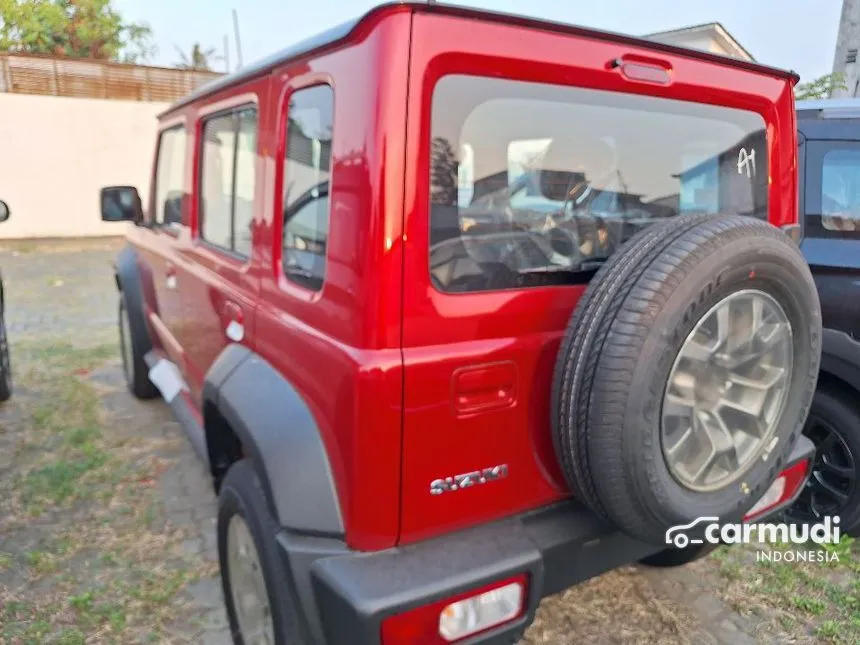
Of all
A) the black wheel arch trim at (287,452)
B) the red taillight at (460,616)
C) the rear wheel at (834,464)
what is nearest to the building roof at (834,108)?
the rear wheel at (834,464)

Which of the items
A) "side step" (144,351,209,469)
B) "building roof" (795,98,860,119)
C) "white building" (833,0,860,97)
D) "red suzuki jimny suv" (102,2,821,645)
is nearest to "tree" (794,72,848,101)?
"white building" (833,0,860,97)

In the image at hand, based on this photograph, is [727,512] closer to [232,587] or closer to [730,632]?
[730,632]

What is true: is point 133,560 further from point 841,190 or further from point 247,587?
point 841,190

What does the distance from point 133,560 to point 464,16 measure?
2526 mm

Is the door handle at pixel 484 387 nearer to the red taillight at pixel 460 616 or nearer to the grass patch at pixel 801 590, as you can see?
the red taillight at pixel 460 616

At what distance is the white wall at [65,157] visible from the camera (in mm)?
13547

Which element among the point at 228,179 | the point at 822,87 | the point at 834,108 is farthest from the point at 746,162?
the point at 822,87

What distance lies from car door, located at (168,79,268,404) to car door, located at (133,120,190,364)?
16cm

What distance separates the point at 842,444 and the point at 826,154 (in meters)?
1.28

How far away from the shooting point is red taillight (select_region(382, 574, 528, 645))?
152cm

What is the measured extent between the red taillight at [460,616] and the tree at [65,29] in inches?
1135

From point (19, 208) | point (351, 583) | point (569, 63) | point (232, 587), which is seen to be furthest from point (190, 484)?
point (19, 208)

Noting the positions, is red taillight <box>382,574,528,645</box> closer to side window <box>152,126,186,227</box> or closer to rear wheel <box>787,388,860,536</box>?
rear wheel <box>787,388,860,536</box>

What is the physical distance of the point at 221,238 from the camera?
2.57 m
